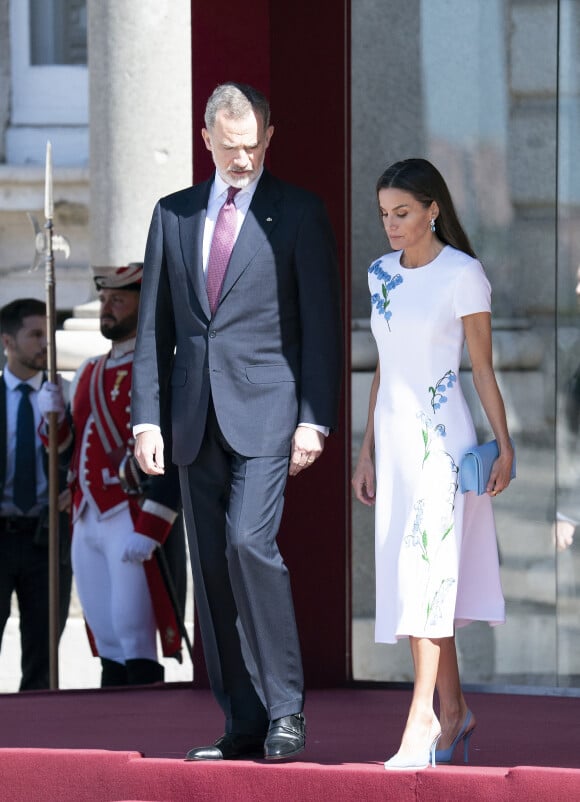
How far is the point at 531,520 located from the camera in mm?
7160

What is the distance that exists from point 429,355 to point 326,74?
1.85m

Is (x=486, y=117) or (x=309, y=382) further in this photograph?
(x=486, y=117)

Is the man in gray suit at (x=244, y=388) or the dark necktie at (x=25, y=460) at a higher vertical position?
the man in gray suit at (x=244, y=388)

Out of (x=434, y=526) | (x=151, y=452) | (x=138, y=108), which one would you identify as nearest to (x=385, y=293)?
(x=434, y=526)

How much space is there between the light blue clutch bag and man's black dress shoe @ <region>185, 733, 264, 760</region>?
886mm

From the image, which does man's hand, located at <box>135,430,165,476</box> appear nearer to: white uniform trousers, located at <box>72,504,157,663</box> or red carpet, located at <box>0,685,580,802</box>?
red carpet, located at <box>0,685,580,802</box>

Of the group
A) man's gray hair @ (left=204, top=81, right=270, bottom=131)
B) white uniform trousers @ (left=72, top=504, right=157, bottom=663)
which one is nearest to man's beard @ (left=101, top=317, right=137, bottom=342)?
white uniform trousers @ (left=72, top=504, right=157, bottom=663)

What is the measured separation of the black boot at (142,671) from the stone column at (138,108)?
2.06 m

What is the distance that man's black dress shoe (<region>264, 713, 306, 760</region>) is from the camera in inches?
211

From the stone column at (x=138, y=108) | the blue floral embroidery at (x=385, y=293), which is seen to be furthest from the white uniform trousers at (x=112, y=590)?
the blue floral embroidery at (x=385, y=293)

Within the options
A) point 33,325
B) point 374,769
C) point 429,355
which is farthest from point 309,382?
point 33,325

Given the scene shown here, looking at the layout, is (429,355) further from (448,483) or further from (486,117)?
(486,117)

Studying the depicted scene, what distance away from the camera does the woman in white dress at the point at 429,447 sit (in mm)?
5367

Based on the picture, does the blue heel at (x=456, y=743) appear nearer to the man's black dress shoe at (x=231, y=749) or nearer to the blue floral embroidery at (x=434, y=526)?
the blue floral embroidery at (x=434, y=526)
